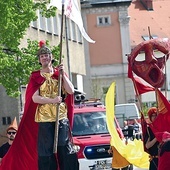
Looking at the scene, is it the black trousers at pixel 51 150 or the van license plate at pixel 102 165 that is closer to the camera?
the black trousers at pixel 51 150

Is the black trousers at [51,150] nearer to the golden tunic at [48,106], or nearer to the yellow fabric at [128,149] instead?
the golden tunic at [48,106]

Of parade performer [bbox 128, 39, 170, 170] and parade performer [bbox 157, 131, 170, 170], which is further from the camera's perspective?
parade performer [bbox 128, 39, 170, 170]

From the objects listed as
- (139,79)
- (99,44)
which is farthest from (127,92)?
(139,79)

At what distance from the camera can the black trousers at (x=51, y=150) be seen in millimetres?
9047

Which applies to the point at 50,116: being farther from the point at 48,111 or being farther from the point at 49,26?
the point at 49,26

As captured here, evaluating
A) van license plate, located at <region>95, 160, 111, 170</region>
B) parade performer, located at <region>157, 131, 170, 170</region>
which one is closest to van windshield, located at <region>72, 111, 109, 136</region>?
van license plate, located at <region>95, 160, 111, 170</region>

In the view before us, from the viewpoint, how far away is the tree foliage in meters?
22.6

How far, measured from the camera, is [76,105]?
1731 centimetres

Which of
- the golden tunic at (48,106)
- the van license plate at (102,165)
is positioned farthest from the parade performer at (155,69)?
the van license plate at (102,165)

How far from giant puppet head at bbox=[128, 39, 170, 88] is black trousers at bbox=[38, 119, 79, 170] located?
1.42m

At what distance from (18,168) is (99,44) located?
5836cm

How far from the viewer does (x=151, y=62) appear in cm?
1007

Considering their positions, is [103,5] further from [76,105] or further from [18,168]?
[18,168]

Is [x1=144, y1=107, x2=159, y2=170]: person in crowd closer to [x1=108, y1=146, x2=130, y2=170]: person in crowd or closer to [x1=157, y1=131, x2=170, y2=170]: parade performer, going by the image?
[x1=157, y1=131, x2=170, y2=170]: parade performer
